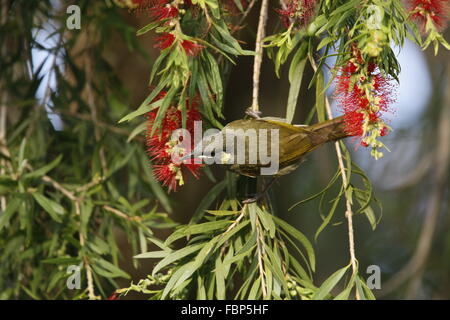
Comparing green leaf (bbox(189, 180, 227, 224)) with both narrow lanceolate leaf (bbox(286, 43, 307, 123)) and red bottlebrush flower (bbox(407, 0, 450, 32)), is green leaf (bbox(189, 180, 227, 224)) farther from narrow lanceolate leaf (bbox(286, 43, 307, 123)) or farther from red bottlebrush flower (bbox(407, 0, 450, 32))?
red bottlebrush flower (bbox(407, 0, 450, 32))

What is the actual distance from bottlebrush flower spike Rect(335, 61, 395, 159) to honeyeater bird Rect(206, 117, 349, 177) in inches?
12.6

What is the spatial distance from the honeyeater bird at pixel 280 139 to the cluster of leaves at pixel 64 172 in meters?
0.54

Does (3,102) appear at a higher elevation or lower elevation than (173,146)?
higher

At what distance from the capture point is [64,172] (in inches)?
104

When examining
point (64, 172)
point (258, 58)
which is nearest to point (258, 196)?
point (258, 58)

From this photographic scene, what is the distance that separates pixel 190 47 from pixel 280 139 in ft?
2.15

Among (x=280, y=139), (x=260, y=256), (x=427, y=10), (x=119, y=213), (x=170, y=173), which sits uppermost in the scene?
(x=427, y=10)

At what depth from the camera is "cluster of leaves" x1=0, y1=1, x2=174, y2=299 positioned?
222cm

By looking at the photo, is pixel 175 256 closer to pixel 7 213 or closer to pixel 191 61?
pixel 191 61

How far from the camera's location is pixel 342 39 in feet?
5.06

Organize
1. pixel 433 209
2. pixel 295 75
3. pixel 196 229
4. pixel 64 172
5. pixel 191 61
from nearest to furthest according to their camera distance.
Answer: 1. pixel 191 61
2. pixel 196 229
3. pixel 295 75
4. pixel 64 172
5. pixel 433 209
